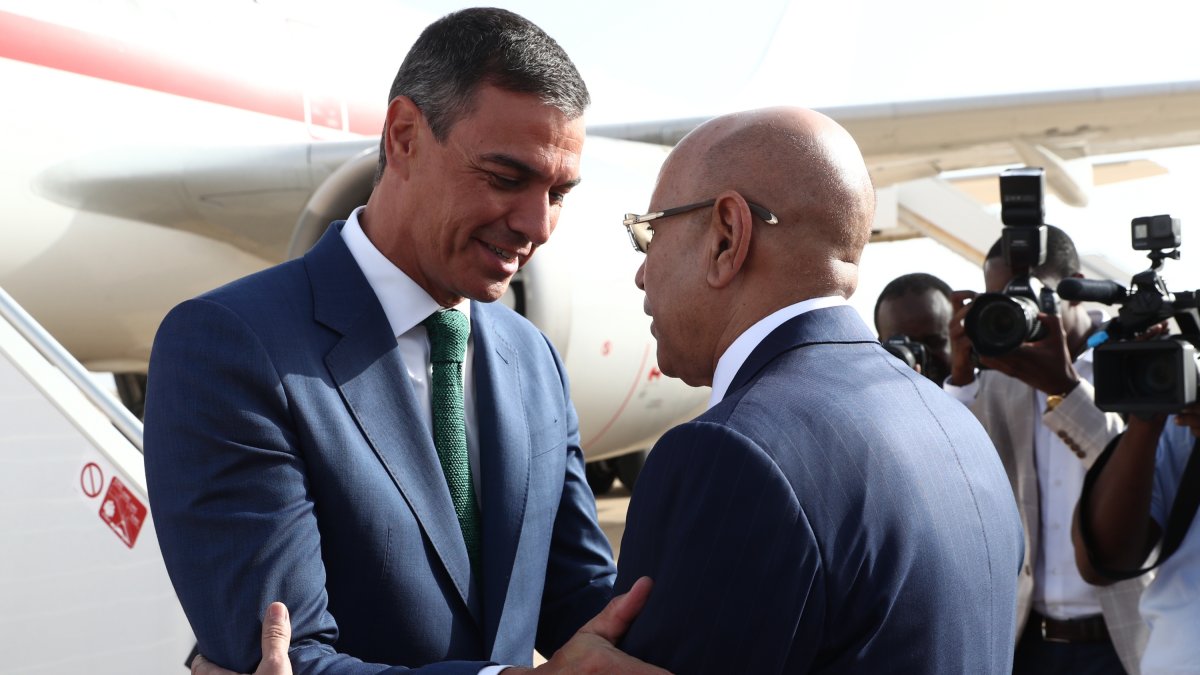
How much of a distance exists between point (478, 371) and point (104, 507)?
1123 mm

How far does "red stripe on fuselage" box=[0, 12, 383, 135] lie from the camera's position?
512cm

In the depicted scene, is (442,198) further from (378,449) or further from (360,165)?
(360,165)

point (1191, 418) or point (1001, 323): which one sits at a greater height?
point (1001, 323)

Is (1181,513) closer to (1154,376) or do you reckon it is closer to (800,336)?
(1154,376)

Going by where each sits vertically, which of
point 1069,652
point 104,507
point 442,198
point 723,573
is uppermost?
point 442,198

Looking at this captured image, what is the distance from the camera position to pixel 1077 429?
8.51 feet

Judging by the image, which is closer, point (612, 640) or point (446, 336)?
point (612, 640)

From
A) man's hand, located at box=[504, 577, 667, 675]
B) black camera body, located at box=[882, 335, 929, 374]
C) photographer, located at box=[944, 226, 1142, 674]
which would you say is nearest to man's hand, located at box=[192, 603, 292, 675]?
man's hand, located at box=[504, 577, 667, 675]

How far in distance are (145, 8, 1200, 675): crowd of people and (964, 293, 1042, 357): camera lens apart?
1.89 ft

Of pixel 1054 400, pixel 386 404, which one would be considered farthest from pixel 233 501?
pixel 1054 400

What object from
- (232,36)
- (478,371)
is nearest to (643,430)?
(232,36)

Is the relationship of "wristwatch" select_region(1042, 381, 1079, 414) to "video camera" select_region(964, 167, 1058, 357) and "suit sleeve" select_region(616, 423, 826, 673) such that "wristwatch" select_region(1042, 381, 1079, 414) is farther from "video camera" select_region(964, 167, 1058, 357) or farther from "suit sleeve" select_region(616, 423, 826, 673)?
"suit sleeve" select_region(616, 423, 826, 673)

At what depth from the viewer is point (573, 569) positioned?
1863 mm

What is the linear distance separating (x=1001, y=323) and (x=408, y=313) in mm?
1400
